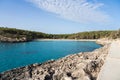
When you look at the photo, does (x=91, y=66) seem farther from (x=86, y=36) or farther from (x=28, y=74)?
(x=86, y=36)

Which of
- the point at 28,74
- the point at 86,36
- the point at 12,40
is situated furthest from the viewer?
the point at 86,36

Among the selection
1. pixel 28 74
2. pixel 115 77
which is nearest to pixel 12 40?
pixel 28 74

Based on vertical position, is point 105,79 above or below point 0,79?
above

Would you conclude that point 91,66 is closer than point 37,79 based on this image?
No

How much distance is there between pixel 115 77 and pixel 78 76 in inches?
81.9

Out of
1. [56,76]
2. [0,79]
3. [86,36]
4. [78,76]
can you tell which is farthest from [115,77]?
[86,36]

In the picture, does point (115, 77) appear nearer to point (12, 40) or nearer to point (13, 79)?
point (13, 79)

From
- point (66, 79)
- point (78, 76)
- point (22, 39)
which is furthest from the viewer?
point (22, 39)

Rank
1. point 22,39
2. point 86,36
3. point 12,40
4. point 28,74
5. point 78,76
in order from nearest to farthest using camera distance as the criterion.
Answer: point 78,76 → point 28,74 → point 12,40 → point 22,39 → point 86,36

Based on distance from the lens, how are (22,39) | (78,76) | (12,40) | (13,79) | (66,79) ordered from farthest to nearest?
(22,39) < (12,40) < (13,79) < (78,76) < (66,79)

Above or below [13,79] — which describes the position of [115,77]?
above

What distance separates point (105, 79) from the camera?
702 centimetres

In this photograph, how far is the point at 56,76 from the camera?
915 centimetres

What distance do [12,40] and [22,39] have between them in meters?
4.82
